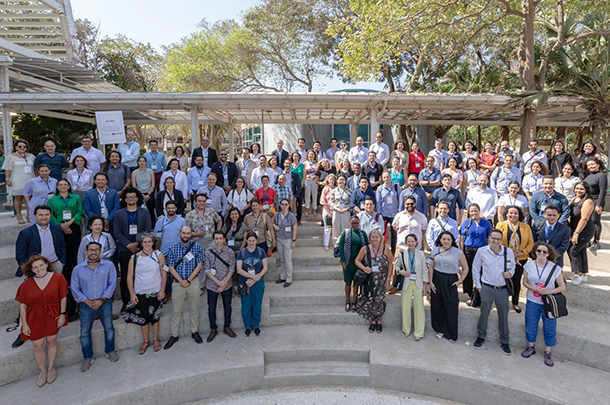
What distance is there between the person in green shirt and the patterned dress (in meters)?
4.80

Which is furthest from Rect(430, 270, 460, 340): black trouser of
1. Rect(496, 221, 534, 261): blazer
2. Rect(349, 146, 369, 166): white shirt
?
Rect(349, 146, 369, 166): white shirt

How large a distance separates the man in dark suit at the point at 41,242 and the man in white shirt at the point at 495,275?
20.9ft

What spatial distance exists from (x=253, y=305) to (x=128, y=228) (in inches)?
93.5

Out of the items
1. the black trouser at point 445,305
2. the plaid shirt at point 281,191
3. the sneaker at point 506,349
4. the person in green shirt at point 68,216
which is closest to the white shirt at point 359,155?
the plaid shirt at point 281,191

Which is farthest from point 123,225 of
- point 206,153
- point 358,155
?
point 358,155

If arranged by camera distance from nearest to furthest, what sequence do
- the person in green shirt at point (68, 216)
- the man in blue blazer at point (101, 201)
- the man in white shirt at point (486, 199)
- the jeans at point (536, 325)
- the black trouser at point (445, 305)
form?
the jeans at point (536, 325) → the black trouser at point (445, 305) → the person in green shirt at point (68, 216) → the man in blue blazer at point (101, 201) → the man in white shirt at point (486, 199)

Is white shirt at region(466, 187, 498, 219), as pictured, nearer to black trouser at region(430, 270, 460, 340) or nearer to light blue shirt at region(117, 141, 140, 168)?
black trouser at region(430, 270, 460, 340)

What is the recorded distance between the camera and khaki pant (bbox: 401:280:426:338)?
530 centimetres

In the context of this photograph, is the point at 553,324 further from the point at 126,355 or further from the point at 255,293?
the point at 126,355

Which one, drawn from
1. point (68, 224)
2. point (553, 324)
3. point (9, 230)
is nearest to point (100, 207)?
point (68, 224)

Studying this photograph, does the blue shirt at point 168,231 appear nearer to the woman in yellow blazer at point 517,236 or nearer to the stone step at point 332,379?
the stone step at point 332,379

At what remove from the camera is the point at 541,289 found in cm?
466

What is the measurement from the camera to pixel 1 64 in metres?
7.87

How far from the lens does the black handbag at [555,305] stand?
4598mm
